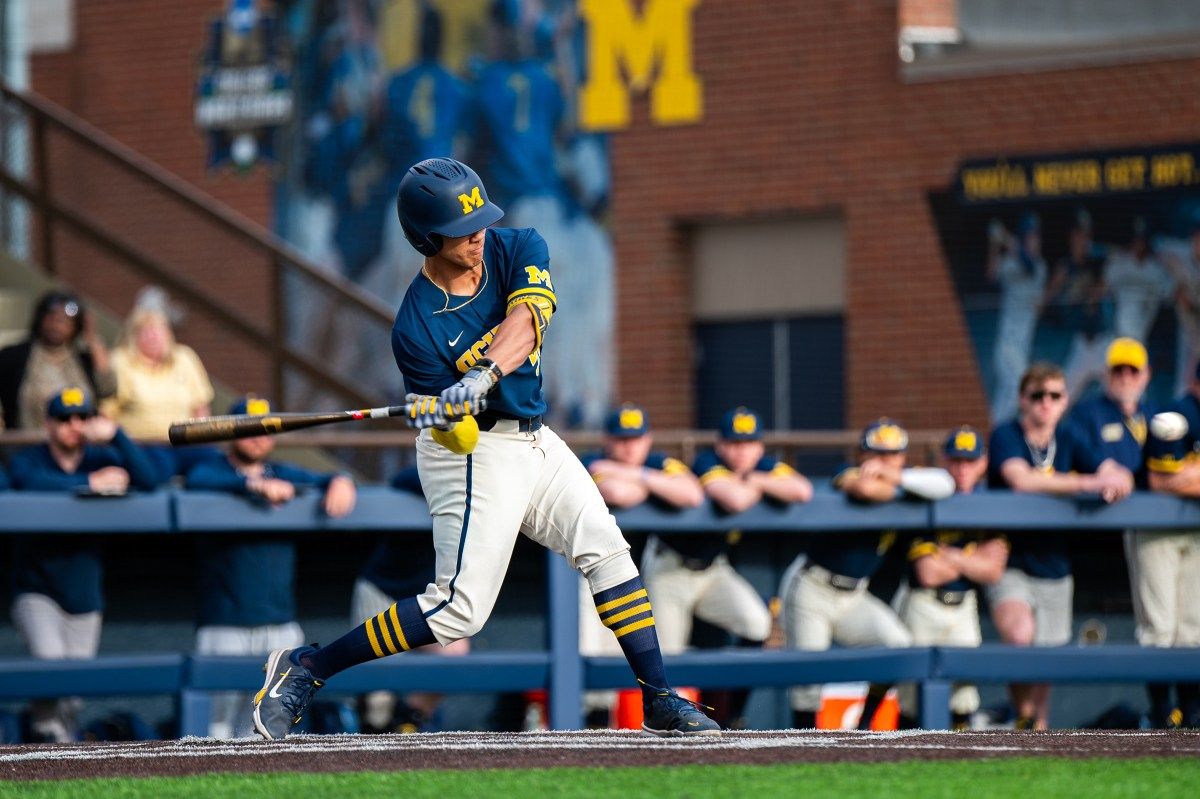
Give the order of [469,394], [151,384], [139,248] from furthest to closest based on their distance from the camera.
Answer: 1. [139,248]
2. [151,384]
3. [469,394]

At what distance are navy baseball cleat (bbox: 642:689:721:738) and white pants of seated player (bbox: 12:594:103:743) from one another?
2916mm

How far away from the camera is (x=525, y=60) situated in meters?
16.3

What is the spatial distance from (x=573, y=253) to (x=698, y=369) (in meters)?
1.38

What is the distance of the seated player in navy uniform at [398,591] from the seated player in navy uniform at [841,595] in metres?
1.48

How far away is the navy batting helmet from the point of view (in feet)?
20.5

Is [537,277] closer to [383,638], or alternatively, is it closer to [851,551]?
[383,638]

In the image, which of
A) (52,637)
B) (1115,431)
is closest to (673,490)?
(1115,431)

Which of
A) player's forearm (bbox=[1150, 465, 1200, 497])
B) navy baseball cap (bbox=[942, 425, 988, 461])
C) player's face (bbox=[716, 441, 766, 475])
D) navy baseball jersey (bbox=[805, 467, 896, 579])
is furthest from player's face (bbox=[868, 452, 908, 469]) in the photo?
player's forearm (bbox=[1150, 465, 1200, 497])

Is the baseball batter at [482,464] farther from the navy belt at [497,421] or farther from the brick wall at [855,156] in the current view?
the brick wall at [855,156]

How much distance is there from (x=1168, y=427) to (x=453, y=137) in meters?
8.97

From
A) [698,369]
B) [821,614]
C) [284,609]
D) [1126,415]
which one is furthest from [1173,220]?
[284,609]

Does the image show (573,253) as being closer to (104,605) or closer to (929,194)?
(929,194)

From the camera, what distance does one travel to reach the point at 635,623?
6.54m

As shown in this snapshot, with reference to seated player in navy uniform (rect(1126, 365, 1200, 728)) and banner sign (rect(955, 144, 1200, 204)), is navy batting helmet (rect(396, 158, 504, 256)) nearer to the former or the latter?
seated player in navy uniform (rect(1126, 365, 1200, 728))
